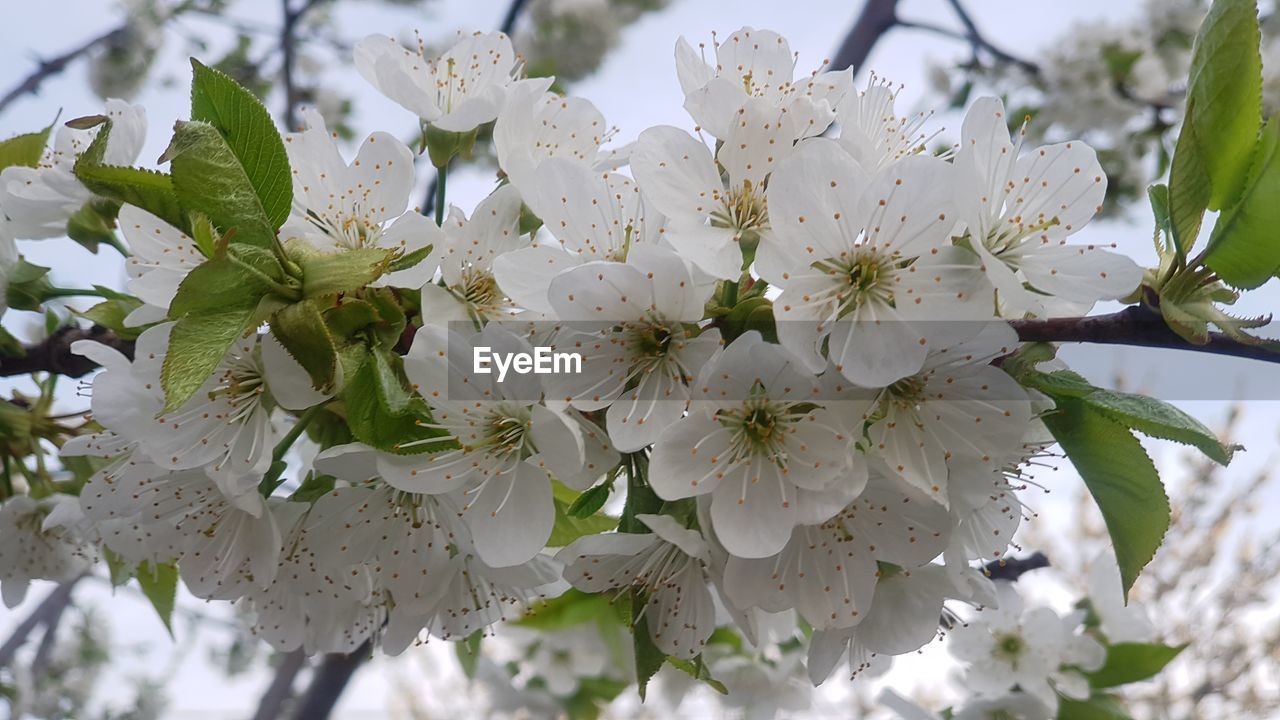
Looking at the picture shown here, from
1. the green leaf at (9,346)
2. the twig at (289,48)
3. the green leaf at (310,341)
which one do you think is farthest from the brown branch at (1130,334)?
the twig at (289,48)

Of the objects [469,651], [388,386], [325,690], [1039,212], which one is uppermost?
[1039,212]

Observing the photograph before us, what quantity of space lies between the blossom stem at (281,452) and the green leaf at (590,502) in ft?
0.99

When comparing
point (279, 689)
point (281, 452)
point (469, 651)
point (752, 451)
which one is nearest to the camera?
point (752, 451)

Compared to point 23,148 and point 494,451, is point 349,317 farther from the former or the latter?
point 23,148

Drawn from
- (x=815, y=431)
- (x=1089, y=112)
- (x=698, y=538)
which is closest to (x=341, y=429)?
(x=698, y=538)

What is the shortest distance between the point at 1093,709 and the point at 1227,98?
4.39ft

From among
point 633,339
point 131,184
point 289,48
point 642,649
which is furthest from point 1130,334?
point 289,48

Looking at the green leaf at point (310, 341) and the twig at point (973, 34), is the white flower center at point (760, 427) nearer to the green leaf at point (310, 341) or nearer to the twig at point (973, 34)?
the green leaf at point (310, 341)

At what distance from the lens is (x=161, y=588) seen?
4.83 ft

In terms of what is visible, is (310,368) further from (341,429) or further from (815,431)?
(815,431)

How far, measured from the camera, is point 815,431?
855 mm

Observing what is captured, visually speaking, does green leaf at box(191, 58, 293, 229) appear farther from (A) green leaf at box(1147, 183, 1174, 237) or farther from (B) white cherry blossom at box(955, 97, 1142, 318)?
(A) green leaf at box(1147, 183, 1174, 237)

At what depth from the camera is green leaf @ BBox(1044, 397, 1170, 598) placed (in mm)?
892

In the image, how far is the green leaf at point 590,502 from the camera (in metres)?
0.98
